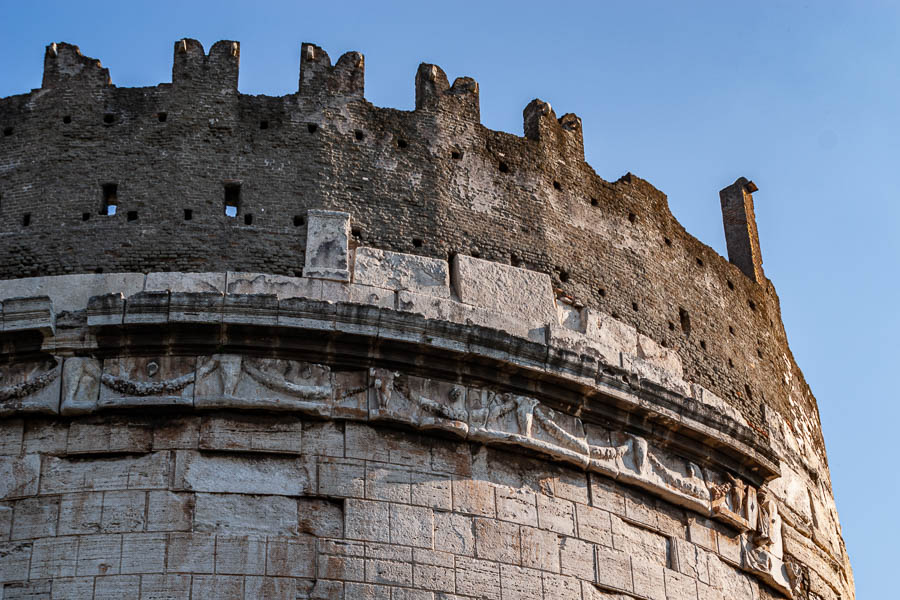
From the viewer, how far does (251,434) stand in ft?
31.9

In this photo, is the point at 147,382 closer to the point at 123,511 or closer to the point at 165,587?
the point at 123,511

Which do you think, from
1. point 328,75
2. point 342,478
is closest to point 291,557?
point 342,478

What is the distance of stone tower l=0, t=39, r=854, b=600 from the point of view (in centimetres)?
944

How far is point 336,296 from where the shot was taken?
10.4 meters

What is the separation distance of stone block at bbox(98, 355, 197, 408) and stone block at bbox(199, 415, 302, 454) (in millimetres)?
230

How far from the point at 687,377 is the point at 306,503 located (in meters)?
3.79

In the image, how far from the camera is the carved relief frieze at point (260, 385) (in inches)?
384

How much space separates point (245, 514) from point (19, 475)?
1.43 m

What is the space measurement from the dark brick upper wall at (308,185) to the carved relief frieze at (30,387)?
0.87 m

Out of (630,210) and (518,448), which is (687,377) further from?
(518,448)

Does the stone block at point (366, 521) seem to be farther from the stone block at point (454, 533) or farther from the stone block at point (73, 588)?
the stone block at point (73, 588)

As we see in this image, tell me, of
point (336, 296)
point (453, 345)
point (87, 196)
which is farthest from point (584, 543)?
point (87, 196)

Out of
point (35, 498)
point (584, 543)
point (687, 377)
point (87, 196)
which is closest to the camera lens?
point (35, 498)

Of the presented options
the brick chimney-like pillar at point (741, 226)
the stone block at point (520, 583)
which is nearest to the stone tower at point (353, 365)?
the stone block at point (520, 583)
